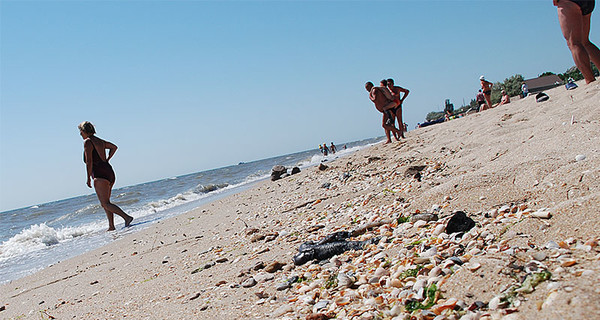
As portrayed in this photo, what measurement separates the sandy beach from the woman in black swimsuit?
10.7 feet

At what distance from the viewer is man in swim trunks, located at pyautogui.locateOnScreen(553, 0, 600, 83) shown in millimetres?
4730

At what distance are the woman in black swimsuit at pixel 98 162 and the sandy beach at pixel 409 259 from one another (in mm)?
3276

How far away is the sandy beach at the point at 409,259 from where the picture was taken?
65.1 inches

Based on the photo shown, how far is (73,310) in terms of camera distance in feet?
10.8

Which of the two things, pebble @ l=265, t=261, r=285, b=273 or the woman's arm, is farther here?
the woman's arm

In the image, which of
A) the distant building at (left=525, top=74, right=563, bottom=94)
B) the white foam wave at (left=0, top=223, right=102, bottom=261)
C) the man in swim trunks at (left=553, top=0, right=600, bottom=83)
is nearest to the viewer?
the man in swim trunks at (left=553, top=0, right=600, bottom=83)

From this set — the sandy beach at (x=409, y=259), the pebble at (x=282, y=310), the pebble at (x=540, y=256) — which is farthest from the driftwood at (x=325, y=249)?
the pebble at (x=540, y=256)

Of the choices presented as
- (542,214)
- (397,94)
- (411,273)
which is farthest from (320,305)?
(397,94)

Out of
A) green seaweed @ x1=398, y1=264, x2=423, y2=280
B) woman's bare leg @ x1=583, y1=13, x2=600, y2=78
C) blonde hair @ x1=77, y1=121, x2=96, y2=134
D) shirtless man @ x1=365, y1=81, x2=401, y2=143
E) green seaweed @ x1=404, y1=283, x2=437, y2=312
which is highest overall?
blonde hair @ x1=77, y1=121, x2=96, y2=134

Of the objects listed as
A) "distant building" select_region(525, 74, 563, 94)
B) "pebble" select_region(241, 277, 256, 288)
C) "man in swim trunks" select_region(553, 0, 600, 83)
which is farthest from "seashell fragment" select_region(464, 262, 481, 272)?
"distant building" select_region(525, 74, 563, 94)

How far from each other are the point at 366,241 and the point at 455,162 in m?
2.58

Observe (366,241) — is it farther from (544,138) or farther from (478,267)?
(544,138)

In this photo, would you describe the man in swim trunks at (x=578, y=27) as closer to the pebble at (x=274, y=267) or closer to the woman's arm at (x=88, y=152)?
the pebble at (x=274, y=267)

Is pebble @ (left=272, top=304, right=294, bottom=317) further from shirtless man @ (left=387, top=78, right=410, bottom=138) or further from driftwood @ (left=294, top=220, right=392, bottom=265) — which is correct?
shirtless man @ (left=387, top=78, right=410, bottom=138)
